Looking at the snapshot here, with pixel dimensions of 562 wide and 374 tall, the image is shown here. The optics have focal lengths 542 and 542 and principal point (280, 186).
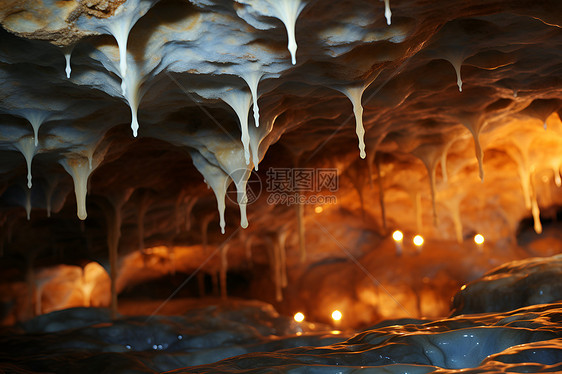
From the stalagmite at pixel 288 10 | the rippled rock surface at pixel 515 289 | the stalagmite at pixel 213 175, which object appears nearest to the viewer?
the stalagmite at pixel 288 10

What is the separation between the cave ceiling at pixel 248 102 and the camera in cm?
450

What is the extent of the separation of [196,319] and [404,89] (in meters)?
6.09

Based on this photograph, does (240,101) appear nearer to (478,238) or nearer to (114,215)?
(114,215)

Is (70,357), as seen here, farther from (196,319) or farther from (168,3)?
(168,3)

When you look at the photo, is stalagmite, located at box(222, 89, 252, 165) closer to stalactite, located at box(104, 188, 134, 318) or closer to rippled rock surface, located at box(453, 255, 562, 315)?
rippled rock surface, located at box(453, 255, 562, 315)

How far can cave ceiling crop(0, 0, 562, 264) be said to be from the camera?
450 cm

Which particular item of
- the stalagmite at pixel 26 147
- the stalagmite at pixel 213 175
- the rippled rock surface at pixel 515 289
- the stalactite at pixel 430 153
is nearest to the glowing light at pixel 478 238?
the stalactite at pixel 430 153

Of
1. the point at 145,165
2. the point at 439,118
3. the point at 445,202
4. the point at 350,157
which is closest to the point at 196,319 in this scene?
the point at 145,165

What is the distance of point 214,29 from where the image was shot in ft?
15.1

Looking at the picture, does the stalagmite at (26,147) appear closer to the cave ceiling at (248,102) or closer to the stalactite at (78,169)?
the cave ceiling at (248,102)

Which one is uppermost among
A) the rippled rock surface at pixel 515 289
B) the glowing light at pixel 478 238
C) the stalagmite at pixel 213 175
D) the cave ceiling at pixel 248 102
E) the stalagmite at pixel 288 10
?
the cave ceiling at pixel 248 102

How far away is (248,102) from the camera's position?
570cm

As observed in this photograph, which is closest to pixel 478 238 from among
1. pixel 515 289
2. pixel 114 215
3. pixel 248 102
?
pixel 515 289

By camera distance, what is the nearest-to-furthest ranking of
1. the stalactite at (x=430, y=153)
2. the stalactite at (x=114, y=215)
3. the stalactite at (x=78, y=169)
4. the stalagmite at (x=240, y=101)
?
the stalagmite at (x=240, y=101) → the stalactite at (x=78, y=169) → the stalactite at (x=430, y=153) → the stalactite at (x=114, y=215)
